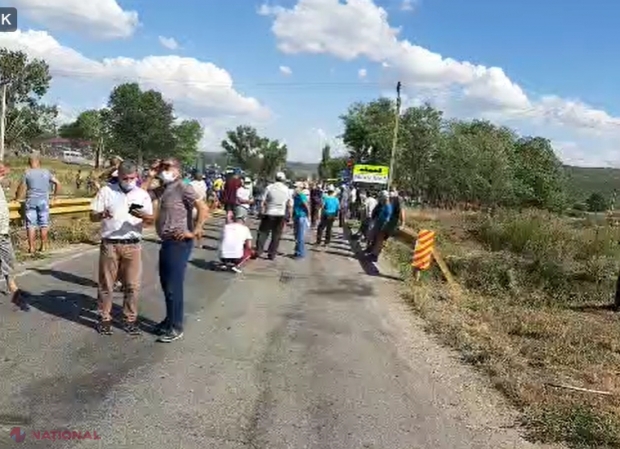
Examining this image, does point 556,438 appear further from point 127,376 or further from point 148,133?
point 148,133

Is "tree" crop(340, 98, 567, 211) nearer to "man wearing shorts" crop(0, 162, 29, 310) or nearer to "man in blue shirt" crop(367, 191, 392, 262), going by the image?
"man in blue shirt" crop(367, 191, 392, 262)

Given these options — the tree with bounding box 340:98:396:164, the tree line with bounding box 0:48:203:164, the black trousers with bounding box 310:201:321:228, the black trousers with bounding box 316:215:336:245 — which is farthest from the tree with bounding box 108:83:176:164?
the black trousers with bounding box 316:215:336:245

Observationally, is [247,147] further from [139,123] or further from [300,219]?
[300,219]

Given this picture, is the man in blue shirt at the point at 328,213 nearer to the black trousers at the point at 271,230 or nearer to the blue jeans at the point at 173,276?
the black trousers at the point at 271,230

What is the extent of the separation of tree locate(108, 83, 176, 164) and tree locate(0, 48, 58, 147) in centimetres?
2360

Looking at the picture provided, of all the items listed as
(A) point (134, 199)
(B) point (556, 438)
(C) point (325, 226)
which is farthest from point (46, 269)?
(C) point (325, 226)

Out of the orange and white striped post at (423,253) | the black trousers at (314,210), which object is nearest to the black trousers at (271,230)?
the orange and white striped post at (423,253)

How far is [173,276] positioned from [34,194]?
19.5 ft

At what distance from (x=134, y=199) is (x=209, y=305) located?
8.17 feet

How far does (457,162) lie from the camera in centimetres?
6738

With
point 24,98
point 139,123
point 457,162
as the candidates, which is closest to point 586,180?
point 457,162

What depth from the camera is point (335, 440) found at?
508 cm

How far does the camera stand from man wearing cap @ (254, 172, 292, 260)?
48.3 ft

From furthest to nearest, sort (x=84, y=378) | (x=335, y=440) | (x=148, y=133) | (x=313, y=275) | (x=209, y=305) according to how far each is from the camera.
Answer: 1. (x=148, y=133)
2. (x=313, y=275)
3. (x=209, y=305)
4. (x=84, y=378)
5. (x=335, y=440)
